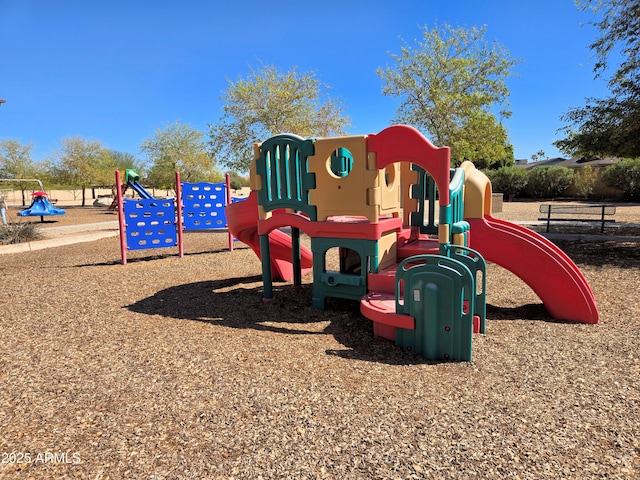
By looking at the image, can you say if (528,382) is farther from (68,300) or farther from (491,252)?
(68,300)

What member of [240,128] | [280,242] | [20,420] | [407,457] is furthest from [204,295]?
[240,128]

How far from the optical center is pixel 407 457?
2215 mm

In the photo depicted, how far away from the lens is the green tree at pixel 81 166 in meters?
35.2

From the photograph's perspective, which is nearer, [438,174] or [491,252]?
[438,174]

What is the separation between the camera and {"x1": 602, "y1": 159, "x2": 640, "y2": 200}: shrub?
26469 millimetres

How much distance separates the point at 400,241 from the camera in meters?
5.65

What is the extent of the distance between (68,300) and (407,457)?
5293 millimetres

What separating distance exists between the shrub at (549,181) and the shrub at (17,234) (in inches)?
1312

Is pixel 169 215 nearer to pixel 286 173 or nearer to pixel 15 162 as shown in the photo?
pixel 286 173

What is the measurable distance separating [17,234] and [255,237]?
29.4 feet

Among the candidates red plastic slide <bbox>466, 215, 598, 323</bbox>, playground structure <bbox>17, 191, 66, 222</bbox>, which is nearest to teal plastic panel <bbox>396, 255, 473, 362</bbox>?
red plastic slide <bbox>466, 215, 598, 323</bbox>

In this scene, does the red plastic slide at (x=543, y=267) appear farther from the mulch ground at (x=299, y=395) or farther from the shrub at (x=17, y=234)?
the shrub at (x=17, y=234)

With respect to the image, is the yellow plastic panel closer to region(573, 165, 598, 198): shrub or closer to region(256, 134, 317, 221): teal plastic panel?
region(256, 134, 317, 221): teal plastic panel

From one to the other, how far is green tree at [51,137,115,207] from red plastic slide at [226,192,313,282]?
34017mm
